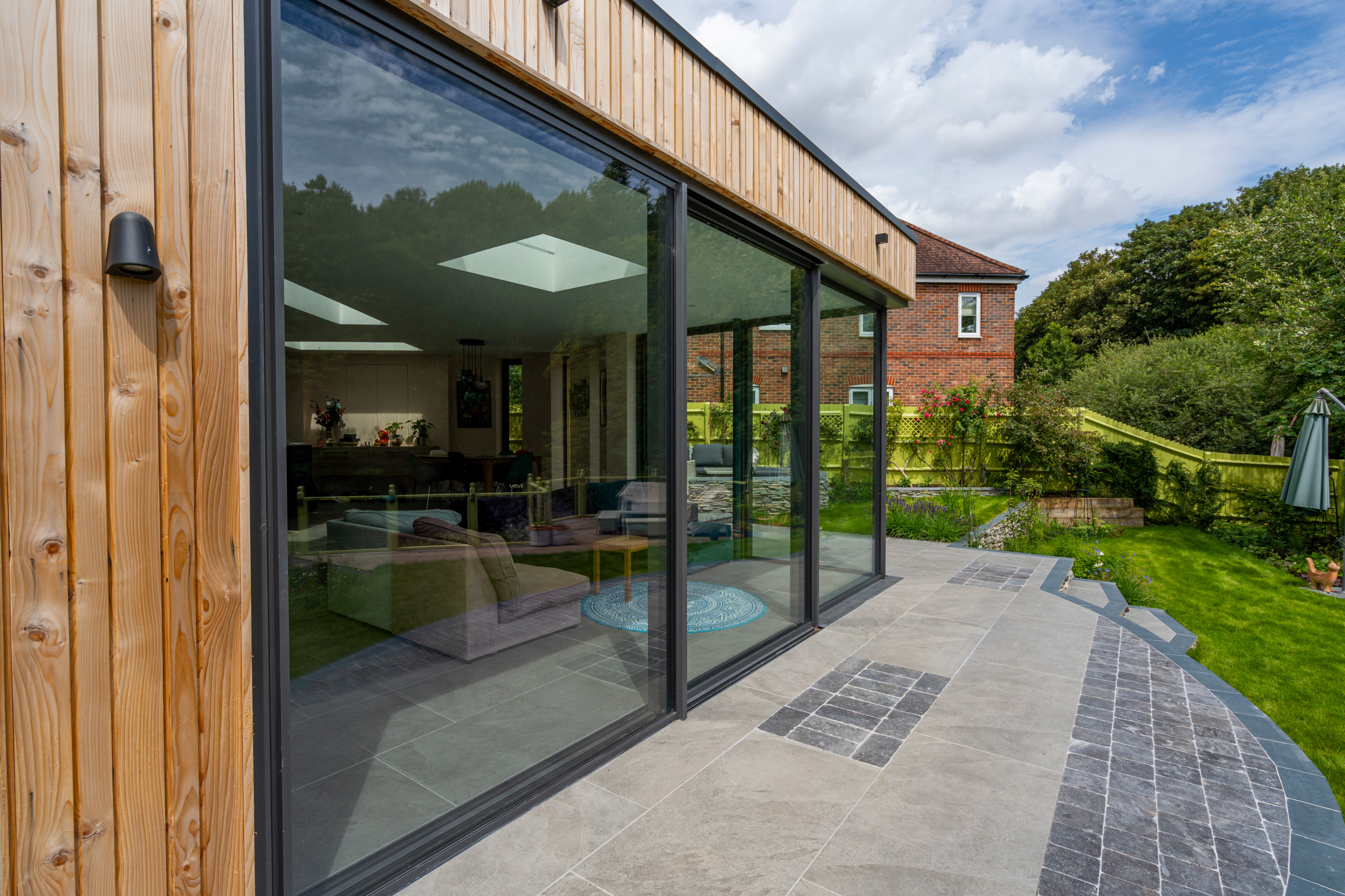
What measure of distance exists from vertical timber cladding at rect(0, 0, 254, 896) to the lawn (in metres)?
4.09

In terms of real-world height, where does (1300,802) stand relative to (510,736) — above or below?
below

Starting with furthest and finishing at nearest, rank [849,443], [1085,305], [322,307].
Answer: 1. [1085,305]
2. [849,443]
3. [322,307]

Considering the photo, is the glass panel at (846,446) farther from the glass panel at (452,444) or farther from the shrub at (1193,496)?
the shrub at (1193,496)

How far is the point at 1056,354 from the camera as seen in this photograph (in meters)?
24.5

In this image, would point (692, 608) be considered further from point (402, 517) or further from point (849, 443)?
point (849, 443)

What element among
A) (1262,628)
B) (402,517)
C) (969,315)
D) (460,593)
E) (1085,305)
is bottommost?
(1262,628)

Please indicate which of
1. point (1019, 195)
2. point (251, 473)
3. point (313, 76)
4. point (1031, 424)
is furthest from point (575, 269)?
point (1019, 195)

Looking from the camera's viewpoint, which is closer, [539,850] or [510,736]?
[539,850]

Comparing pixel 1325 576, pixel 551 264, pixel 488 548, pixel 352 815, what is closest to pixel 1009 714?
pixel 488 548

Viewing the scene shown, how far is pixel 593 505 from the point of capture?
2896 mm

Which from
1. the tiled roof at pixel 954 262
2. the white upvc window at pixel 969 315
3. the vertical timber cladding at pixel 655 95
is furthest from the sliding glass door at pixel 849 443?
the white upvc window at pixel 969 315

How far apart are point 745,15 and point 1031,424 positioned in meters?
8.95

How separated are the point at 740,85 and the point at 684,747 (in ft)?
10.8

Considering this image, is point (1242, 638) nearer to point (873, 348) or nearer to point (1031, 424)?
point (873, 348)
